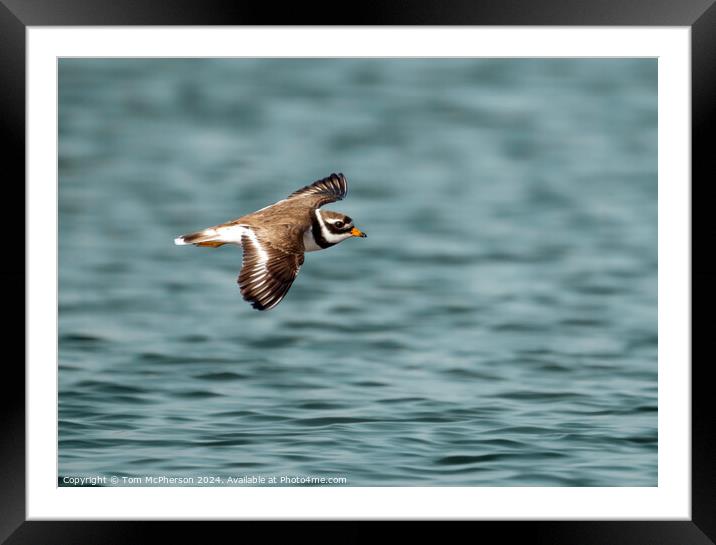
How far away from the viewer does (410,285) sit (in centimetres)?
1105

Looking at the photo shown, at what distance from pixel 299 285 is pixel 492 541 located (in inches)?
216

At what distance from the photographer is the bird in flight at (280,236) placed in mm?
6863

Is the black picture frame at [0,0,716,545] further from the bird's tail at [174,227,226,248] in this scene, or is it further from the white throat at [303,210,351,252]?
the white throat at [303,210,351,252]

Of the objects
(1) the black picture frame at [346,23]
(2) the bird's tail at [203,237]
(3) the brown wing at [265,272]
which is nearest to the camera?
(1) the black picture frame at [346,23]

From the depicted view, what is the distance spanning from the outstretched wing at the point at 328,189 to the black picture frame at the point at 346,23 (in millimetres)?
3028

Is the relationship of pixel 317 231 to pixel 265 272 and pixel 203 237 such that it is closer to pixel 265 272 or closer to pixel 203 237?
pixel 203 237

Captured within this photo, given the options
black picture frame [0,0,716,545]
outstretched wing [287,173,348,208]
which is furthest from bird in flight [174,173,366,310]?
black picture frame [0,0,716,545]

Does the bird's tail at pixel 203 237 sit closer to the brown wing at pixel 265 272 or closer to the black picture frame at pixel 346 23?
the brown wing at pixel 265 272

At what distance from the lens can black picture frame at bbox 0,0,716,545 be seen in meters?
5.90

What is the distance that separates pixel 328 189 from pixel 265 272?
2.14m

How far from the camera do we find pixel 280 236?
7559 mm

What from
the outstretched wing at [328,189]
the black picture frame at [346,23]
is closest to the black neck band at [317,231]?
the outstretched wing at [328,189]

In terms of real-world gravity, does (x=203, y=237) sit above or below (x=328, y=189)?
below

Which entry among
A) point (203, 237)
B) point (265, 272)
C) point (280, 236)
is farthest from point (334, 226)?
point (265, 272)
